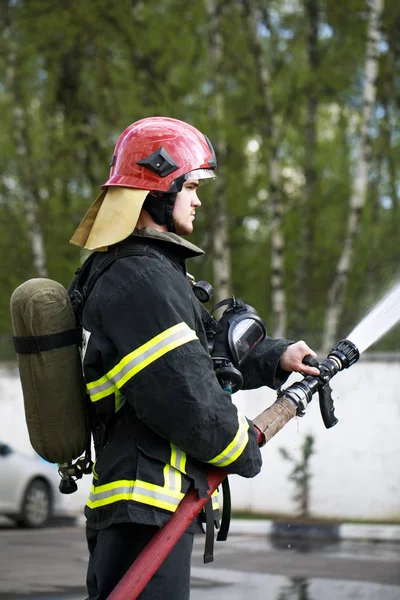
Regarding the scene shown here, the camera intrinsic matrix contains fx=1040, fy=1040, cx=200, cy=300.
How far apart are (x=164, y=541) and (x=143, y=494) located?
0.43ft

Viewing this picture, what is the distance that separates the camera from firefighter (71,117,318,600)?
8.68 feet

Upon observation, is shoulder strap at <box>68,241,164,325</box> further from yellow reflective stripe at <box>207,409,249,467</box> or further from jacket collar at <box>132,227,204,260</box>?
yellow reflective stripe at <box>207,409,249,467</box>

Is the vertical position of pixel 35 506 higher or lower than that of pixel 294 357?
lower

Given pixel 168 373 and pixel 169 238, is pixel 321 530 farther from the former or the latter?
pixel 168 373

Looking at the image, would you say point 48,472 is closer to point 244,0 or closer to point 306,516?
point 306,516

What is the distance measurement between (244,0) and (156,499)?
12.6 m

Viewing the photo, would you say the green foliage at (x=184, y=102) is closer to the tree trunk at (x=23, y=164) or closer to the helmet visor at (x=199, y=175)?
the tree trunk at (x=23, y=164)

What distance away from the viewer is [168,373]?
262 centimetres

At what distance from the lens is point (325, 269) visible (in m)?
18.4

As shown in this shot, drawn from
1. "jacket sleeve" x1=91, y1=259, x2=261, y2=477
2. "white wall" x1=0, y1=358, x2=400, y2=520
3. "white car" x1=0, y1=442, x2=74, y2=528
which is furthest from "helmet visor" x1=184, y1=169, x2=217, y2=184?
"white car" x1=0, y1=442, x2=74, y2=528

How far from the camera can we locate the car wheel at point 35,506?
10961mm

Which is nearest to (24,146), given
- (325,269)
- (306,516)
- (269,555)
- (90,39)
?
(90,39)

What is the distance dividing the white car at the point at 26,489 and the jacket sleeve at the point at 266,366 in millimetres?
7835

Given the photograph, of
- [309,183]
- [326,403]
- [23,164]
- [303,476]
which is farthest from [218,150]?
[326,403]
